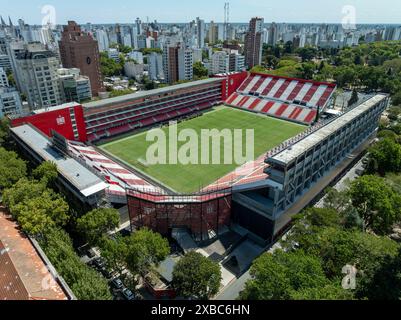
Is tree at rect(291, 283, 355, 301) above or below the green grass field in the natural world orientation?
above

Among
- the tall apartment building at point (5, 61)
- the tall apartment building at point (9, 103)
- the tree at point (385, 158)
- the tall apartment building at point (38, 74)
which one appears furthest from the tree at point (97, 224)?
the tall apartment building at point (5, 61)

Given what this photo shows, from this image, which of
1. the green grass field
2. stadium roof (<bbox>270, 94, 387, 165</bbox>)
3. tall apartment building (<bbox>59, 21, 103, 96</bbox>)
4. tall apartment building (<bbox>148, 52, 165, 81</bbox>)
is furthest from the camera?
tall apartment building (<bbox>148, 52, 165, 81</bbox>)

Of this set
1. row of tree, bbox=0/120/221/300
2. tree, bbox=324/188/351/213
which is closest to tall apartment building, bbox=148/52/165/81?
row of tree, bbox=0/120/221/300

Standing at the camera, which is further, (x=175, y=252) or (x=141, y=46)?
(x=141, y=46)

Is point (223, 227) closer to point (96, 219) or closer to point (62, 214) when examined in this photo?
point (96, 219)

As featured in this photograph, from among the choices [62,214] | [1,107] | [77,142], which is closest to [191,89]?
[77,142]

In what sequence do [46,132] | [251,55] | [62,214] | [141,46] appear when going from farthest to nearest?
[141,46] < [251,55] < [46,132] < [62,214]

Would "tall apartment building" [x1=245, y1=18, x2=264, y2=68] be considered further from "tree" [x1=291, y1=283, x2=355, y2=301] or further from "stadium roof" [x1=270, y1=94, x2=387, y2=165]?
"tree" [x1=291, y1=283, x2=355, y2=301]
